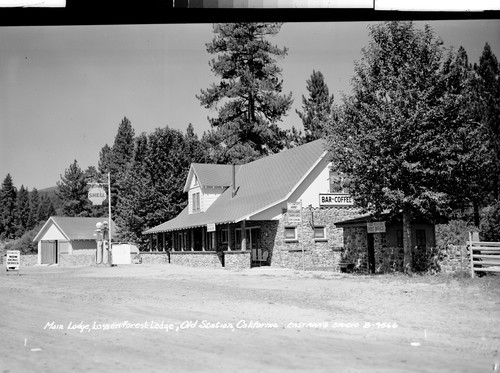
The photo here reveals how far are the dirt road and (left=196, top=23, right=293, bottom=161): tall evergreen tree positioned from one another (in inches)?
139

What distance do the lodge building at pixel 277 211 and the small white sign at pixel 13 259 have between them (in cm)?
762

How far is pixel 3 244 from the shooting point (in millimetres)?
10328

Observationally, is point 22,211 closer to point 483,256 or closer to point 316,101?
point 316,101

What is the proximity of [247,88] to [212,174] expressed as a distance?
6.86 m

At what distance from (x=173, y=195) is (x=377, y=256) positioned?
33.8 ft

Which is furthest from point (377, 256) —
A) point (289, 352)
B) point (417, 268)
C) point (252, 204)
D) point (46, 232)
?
point (289, 352)

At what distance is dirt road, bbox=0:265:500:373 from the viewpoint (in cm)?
→ 544

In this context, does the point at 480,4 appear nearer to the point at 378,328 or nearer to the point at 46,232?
the point at 378,328

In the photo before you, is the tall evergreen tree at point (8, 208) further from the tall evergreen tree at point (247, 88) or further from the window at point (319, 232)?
the window at point (319, 232)

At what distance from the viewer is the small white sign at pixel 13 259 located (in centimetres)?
1136

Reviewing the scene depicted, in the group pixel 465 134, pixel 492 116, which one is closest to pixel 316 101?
pixel 465 134

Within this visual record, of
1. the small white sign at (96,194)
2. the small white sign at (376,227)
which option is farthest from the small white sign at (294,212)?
the small white sign at (96,194)

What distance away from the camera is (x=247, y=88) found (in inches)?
534

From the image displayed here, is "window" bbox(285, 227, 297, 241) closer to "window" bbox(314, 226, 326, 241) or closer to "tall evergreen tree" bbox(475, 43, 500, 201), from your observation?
"window" bbox(314, 226, 326, 241)
